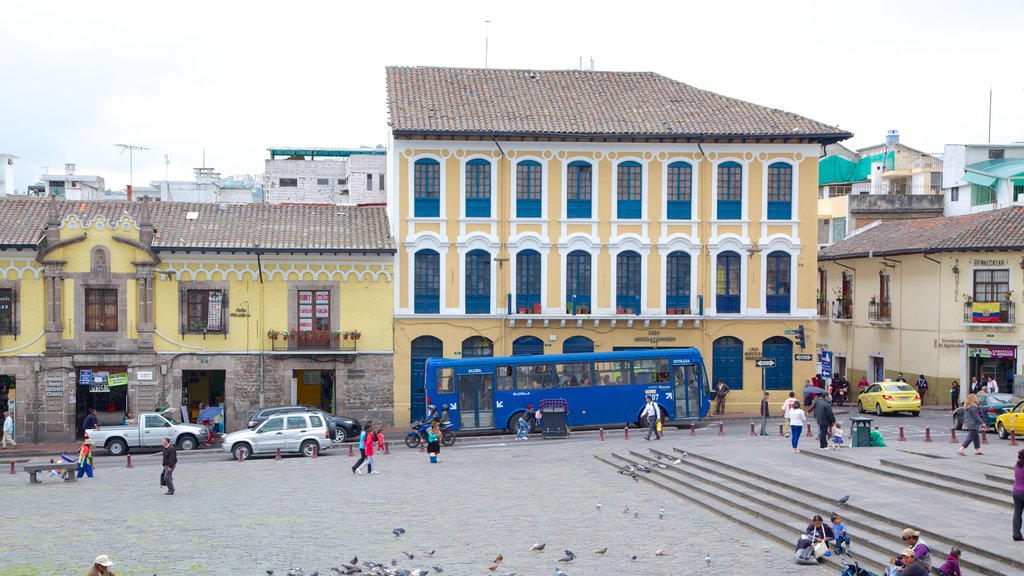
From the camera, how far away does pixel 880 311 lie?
5169 cm

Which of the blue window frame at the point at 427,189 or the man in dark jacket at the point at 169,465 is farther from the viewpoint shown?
the blue window frame at the point at 427,189

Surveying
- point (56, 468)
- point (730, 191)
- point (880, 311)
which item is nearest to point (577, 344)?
point (730, 191)

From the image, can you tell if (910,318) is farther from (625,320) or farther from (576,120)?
(576,120)

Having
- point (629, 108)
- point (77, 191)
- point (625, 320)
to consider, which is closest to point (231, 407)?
point (625, 320)

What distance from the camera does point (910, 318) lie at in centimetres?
4928

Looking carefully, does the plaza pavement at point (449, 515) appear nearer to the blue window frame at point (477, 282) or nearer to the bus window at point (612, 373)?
the bus window at point (612, 373)

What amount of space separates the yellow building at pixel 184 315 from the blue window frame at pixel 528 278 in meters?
5.07

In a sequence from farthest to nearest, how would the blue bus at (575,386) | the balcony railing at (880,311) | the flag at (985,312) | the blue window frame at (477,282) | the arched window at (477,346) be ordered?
1. the balcony railing at (880,311)
2. the flag at (985,312)
3. the arched window at (477,346)
4. the blue window frame at (477,282)
5. the blue bus at (575,386)

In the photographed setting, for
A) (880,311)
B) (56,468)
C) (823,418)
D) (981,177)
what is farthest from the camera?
(981,177)

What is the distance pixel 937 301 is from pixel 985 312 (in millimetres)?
2316

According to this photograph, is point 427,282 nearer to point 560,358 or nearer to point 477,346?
point 477,346

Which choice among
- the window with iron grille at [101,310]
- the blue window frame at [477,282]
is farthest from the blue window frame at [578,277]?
the window with iron grille at [101,310]

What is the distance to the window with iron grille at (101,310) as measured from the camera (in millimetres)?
42000

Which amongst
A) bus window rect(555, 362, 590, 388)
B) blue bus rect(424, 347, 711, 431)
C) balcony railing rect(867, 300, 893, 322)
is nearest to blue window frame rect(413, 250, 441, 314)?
blue bus rect(424, 347, 711, 431)
